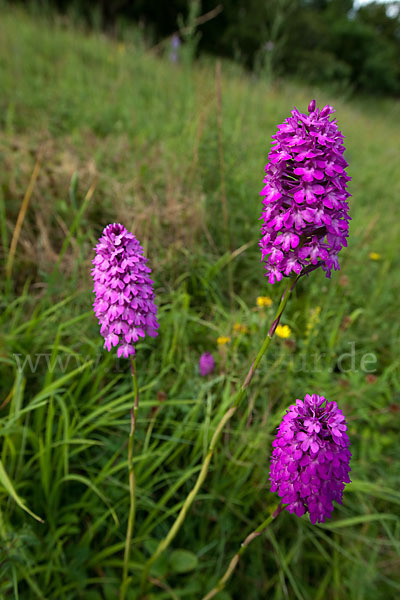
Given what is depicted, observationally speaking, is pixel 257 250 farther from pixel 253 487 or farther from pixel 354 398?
pixel 253 487

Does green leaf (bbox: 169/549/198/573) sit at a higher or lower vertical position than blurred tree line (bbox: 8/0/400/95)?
lower

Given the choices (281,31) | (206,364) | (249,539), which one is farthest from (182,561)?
(281,31)

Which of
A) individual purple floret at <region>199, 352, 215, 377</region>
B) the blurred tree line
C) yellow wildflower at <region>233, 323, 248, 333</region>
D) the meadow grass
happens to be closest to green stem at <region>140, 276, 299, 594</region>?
the meadow grass

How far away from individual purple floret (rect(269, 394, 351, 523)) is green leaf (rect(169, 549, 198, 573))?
2.55 feet

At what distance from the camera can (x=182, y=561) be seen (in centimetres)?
151

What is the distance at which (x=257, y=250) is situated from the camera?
2627 mm

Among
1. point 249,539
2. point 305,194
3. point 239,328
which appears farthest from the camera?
point 239,328

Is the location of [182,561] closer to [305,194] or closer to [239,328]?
[239,328]

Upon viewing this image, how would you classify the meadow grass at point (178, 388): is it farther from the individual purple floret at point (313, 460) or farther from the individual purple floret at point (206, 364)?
the individual purple floret at point (313, 460)

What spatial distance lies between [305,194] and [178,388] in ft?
4.24

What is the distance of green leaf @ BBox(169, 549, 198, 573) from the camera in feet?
4.88

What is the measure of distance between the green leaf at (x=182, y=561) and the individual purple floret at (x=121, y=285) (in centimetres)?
95

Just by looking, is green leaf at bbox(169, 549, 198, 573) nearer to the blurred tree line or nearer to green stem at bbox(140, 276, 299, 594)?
green stem at bbox(140, 276, 299, 594)

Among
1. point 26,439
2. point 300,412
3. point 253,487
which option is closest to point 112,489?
point 26,439
